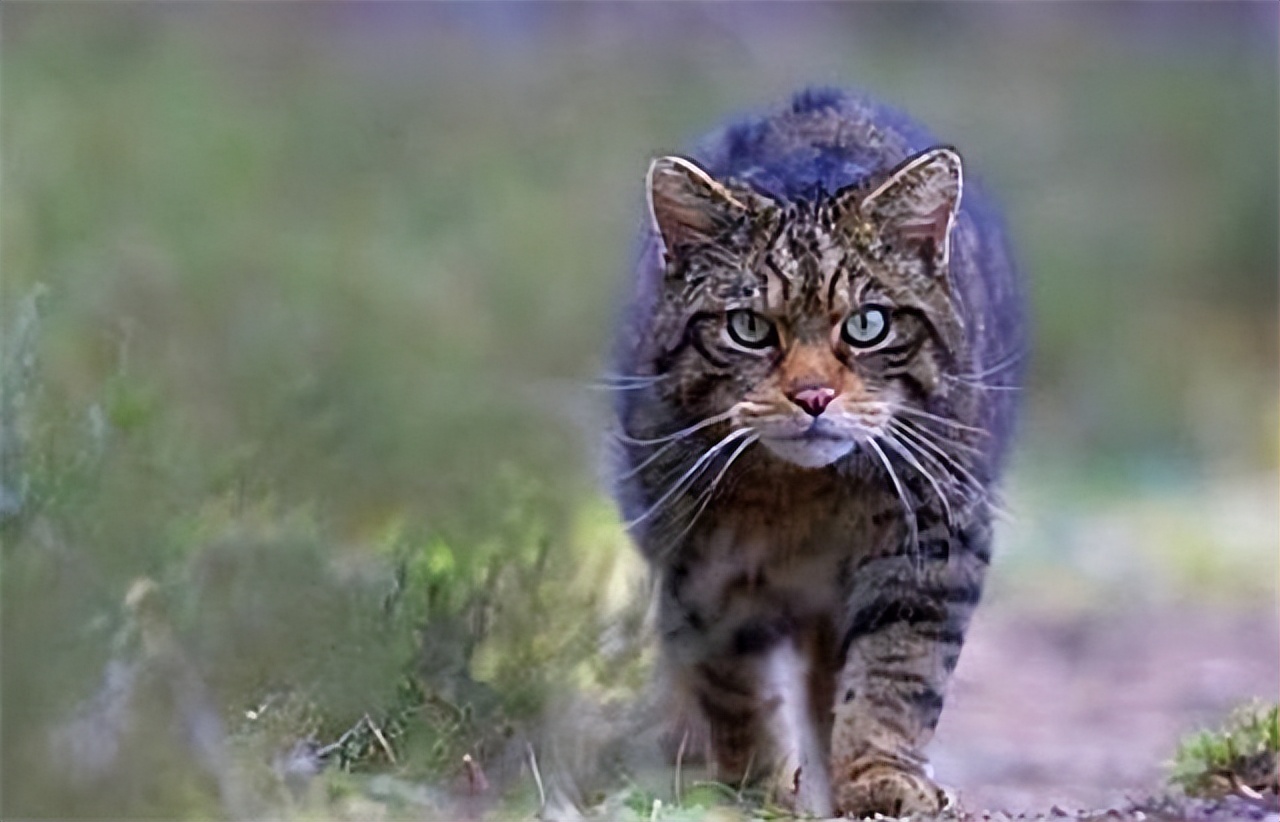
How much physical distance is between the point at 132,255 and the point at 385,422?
25cm

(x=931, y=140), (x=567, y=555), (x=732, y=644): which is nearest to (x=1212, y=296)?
(x=931, y=140)

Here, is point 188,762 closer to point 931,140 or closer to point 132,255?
point 132,255

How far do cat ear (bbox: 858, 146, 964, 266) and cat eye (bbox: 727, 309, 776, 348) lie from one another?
0.37 ft

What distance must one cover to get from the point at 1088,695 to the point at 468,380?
587 mm

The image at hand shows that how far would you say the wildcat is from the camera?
4.94 feet

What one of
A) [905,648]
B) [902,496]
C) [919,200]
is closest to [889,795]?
[905,648]

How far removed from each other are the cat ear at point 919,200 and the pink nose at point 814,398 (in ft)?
A: 0.42

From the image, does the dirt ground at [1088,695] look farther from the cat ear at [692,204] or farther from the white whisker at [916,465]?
the cat ear at [692,204]

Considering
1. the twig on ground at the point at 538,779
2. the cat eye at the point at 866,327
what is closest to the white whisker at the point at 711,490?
the cat eye at the point at 866,327

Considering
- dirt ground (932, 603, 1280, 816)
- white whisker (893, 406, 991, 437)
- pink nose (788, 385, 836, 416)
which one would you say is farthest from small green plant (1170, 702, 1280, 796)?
pink nose (788, 385, 836, 416)

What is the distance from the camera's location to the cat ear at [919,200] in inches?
59.0

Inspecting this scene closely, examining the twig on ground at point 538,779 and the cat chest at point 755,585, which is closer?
the twig on ground at point 538,779

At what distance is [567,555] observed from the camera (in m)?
1.54

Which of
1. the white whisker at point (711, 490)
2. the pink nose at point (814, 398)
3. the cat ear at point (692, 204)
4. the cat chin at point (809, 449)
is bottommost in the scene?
the white whisker at point (711, 490)
